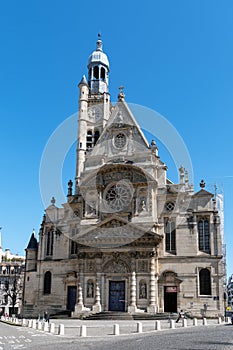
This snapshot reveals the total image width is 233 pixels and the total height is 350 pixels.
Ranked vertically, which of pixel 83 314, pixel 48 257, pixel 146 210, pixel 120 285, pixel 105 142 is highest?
pixel 105 142

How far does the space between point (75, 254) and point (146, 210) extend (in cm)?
903

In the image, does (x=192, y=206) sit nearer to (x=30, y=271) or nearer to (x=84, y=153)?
(x=84, y=153)

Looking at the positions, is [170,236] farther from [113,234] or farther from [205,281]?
A: [113,234]

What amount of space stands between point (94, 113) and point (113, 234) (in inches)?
738

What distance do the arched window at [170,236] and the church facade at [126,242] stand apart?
0.31ft

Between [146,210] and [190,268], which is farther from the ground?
[146,210]

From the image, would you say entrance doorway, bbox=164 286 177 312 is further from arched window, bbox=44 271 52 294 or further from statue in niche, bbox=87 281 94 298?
arched window, bbox=44 271 52 294

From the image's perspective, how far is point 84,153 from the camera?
48125 mm

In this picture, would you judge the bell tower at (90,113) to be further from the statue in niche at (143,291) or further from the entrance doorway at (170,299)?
the entrance doorway at (170,299)

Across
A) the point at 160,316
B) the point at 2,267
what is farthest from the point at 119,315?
the point at 2,267

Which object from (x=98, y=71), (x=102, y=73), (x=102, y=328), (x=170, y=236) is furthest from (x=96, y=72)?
(x=102, y=328)

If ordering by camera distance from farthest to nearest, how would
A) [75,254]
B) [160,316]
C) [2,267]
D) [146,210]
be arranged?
1. [2,267]
2. [75,254]
3. [146,210]
4. [160,316]

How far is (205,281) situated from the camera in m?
37.2

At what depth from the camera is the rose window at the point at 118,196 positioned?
4062cm
